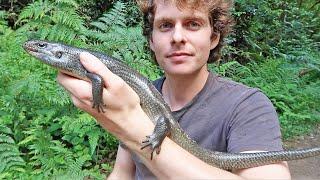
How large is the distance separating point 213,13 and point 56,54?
0.96 m

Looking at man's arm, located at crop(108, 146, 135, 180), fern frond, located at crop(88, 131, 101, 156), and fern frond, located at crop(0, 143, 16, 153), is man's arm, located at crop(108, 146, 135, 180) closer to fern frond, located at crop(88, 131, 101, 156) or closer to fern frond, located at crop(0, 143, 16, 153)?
fern frond, located at crop(88, 131, 101, 156)

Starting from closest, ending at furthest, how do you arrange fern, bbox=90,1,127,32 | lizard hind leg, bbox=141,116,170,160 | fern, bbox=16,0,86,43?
lizard hind leg, bbox=141,116,170,160 → fern, bbox=16,0,86,43 → fern, bbox=90,1,127,32

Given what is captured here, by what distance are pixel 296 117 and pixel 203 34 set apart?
555cm

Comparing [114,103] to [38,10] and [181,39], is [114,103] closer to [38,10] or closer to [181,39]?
[181,39]

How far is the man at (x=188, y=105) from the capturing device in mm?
1891

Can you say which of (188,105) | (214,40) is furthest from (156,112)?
(214,40)

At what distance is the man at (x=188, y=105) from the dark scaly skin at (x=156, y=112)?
0.04m

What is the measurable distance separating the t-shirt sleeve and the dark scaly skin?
45 millimetres

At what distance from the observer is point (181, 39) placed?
2402 millimetres

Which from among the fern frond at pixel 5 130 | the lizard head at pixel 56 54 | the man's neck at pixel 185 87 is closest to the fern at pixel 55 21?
the fern frond at pixel 5 130

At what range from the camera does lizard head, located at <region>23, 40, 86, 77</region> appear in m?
2.36

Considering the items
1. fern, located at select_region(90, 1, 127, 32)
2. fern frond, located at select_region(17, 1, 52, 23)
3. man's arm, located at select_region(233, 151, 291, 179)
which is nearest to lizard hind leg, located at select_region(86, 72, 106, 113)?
man's arm, located at select_region(233, 151, 291, 179)

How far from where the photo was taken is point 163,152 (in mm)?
1938

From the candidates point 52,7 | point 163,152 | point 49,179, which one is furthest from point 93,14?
point 163,152
